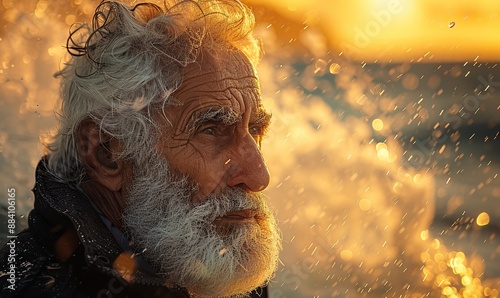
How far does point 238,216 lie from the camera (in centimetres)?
378

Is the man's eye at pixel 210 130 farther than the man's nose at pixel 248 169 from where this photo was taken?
Yes

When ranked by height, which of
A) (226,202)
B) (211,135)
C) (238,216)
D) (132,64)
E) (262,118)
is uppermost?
(132,64)

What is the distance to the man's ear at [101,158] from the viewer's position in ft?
12.8

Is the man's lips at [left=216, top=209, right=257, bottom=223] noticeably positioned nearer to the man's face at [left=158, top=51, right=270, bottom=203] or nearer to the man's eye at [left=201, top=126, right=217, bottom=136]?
the man's face at [left=158, top=51, right=270, bottom=203]

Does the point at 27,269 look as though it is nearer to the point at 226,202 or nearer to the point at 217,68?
the point at 226,202

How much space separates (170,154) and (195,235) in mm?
502

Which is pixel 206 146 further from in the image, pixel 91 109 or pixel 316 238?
pixel 316 238

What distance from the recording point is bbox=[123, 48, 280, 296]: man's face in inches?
147

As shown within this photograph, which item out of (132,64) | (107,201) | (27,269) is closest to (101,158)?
(107,201)

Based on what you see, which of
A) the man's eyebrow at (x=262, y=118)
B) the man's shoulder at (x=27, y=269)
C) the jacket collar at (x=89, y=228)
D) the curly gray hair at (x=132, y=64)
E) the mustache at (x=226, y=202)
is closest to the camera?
the jacket collar at (x=89, y=228)

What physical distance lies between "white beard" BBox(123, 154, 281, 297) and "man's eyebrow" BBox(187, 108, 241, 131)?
0.91 feet

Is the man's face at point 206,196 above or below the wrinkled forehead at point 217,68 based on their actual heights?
below

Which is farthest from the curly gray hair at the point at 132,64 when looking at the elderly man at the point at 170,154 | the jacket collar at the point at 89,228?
the jacket collar at the point at 89,228

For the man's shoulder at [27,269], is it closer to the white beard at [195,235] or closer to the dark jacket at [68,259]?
Answer: the dark jacket at [68,259]
